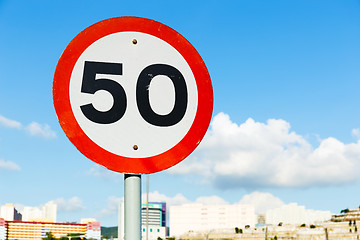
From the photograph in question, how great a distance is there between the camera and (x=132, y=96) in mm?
2844

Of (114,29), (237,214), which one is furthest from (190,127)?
(237,214)

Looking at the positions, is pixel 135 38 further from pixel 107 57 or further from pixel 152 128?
pixel 152 128

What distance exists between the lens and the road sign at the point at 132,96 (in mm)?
2801

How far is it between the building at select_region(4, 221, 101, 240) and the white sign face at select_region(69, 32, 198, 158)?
179 metres

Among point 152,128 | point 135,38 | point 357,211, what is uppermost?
point 357,211

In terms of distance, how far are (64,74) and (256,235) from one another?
289ft

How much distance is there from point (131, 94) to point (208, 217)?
190103mm

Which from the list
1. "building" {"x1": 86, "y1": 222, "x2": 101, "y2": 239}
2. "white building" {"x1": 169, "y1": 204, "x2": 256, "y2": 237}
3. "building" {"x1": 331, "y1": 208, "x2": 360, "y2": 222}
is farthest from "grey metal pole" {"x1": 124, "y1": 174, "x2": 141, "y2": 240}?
"white building" {"x1": 169, "y1": 204, "x2": 256, "y2": 237}

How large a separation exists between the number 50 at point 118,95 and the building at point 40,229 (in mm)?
179046

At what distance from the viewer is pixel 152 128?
2.87 meters

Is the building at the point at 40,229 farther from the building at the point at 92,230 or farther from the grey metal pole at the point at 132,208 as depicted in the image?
the grey metal pole at the point at 132,208

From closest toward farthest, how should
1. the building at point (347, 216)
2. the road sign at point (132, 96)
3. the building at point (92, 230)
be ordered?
the road sign at point (132, 96)
the building at point (347, 216)
the building at point (92, 230)

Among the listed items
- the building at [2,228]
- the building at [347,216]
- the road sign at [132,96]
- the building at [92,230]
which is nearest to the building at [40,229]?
the building at [92,230]

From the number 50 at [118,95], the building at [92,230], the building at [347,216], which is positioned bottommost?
the number 50 at [118,95]
